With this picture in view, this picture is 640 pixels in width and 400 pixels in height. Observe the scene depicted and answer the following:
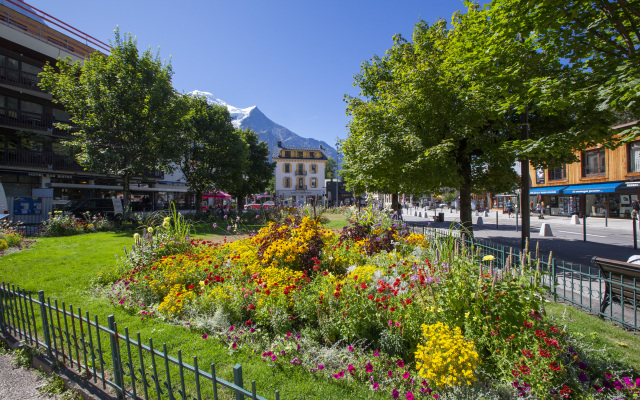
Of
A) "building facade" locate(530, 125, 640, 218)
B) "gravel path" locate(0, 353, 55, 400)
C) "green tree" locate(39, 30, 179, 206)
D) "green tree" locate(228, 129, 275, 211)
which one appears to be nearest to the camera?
"gravel path" locate(0, 353, 55, 400)

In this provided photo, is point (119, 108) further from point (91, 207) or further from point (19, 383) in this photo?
point (19, 383)

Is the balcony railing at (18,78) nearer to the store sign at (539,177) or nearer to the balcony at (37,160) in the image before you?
the balcony at (37,160)

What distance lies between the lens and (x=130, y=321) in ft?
14.2

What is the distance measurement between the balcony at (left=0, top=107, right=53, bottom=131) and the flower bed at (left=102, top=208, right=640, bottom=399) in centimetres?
2391

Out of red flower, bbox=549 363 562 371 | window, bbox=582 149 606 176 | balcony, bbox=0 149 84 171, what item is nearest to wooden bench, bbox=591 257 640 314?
red flower, bbox=549 363 562 371

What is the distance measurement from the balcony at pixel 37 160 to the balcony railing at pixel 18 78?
15.0 ft

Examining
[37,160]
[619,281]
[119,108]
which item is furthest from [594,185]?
[37,160]

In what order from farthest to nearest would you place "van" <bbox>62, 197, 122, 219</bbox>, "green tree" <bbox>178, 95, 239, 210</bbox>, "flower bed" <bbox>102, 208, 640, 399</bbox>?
"green tree" <bbox>178, 95, 239, 210</bbox> < "van" <bbox>62, 197, 122, 219</bbox> < "flower bed" <bbox>102, 208, 640, 399</bbox>

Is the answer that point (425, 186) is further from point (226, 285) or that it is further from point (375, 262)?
point (226, 285)

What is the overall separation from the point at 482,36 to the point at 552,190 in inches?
1225

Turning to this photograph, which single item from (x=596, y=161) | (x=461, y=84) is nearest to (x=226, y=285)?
(x=461, y=84)

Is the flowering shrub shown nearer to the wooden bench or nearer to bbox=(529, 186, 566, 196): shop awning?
the wooden bench

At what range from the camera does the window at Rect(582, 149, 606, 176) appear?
88.2 ft

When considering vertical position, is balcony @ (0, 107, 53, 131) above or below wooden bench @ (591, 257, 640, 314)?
above
